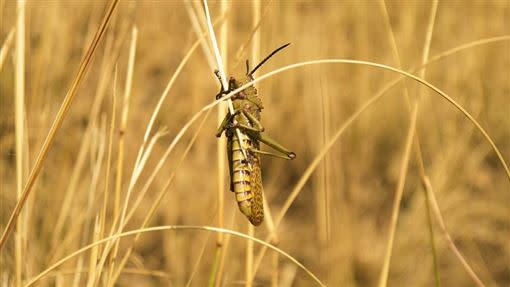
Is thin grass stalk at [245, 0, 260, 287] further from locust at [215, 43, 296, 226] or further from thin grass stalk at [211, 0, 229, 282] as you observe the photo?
locust at [215, 43, 296, 226]

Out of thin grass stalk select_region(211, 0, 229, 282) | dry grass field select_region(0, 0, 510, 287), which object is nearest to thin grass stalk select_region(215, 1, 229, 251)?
thin grass stalk select_region(211, 0, 229, 282)

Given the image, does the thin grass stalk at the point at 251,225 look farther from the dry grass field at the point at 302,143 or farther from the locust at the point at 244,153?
the dry grass field at the point at 302,143

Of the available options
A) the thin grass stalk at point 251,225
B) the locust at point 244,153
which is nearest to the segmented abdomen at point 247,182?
the locust at point 244,153

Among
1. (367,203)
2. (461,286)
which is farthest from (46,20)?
(461,286)

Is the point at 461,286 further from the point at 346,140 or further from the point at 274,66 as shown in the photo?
the point at 274,66

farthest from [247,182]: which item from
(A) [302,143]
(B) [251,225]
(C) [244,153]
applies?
(A) [302,143]

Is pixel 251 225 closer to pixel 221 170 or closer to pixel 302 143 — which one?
pixel 221 170
